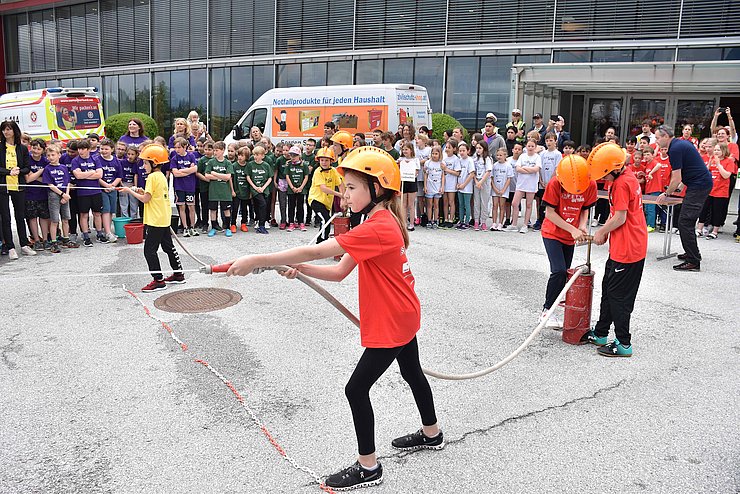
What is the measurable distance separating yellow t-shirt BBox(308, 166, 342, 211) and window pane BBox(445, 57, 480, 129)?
12321 millimetres

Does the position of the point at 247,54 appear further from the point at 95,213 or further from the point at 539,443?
the point at 539,443

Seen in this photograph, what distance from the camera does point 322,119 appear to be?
1780 centimetres

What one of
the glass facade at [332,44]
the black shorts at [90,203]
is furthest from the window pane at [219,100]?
the black shorts at [90,203]

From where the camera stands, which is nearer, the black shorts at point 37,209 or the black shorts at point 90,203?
the black shorts at point 37,209

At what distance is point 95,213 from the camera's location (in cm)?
1114

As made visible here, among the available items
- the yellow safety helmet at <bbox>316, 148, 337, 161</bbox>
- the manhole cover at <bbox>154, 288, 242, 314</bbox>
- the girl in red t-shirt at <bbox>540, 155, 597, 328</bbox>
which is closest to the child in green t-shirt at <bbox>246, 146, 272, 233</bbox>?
the yellow safety helmet at <bbox>316, 148, 337, 161</bbox>

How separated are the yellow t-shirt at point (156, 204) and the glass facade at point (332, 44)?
16316 millimetres

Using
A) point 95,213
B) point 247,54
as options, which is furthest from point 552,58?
point 95,213

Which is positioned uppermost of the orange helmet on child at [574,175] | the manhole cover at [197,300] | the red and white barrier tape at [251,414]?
the orange helmet on child at [574,175]

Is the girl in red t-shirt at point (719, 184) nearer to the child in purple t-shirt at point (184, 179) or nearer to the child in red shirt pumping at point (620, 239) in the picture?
the child in red shirt pumping at point (620, 239)

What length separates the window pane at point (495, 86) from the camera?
71.3ft

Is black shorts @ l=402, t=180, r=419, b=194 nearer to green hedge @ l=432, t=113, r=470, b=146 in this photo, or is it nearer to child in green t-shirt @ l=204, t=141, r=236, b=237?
child in green t-shirt @ l=204, t=141, r=236, b=237

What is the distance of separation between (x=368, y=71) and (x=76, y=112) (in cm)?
1088

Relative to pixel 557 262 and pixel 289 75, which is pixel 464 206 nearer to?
pixel 557 262
